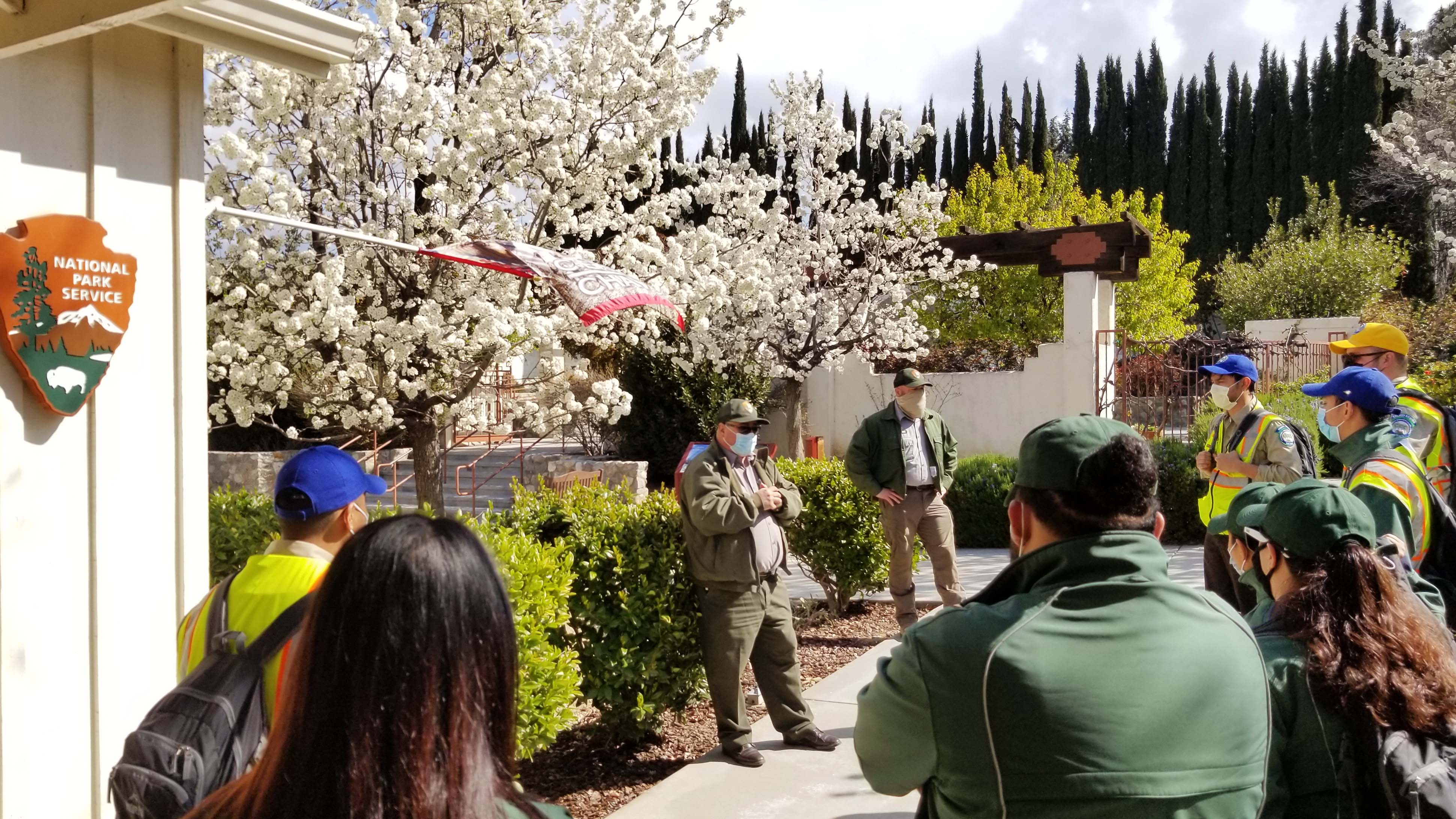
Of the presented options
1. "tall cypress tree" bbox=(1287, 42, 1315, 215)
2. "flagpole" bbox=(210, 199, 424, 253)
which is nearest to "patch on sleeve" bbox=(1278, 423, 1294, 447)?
"flagpole" bbox=(210, 199, 424, 253)

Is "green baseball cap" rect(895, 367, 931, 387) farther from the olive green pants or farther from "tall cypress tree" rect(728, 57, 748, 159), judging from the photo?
"tall cypress tree" rect(728, 57, 748, 159)

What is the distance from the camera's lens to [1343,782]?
6.59 ft

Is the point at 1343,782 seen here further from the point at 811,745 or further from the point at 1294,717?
the point at 811,745

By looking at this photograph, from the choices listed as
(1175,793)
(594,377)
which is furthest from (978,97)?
(1175,793)

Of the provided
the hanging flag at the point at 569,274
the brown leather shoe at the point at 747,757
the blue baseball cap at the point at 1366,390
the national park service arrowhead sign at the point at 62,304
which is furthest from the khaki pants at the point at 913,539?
the national park service arrowhead sign at the point at 62,304

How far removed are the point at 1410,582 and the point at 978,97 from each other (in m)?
43.5

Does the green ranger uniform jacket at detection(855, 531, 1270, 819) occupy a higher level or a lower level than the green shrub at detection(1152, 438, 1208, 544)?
higher

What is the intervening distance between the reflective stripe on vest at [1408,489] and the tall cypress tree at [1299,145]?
1616 inches

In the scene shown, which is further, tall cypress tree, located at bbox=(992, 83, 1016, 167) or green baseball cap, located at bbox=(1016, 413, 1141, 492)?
tall cypress tree, located at bbox=(992, 83, 1016, 167)

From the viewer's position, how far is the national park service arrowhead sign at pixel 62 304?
3332 mm

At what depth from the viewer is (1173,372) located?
16641mm

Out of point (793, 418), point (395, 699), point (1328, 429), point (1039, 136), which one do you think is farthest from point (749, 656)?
point (1039, 136)

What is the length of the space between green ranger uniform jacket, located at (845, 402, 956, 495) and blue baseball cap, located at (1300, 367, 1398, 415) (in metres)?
2.84

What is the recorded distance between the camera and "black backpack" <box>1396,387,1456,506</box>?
15.0ft
